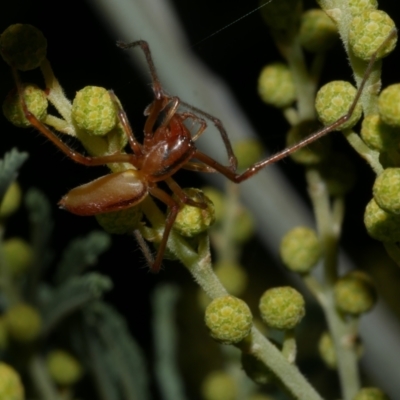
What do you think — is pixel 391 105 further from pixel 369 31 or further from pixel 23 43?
pixel 23 43

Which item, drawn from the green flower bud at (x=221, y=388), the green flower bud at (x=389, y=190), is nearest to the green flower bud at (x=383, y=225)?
the green flower bud at (x=389, y=190)

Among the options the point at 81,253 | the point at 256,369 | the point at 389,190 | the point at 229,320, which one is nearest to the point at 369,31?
the point at 389,190

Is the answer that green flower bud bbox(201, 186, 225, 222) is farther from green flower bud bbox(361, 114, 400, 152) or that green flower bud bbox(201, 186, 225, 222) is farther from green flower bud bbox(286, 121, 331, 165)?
green flower bud bbox(361, 114, 400, 152)

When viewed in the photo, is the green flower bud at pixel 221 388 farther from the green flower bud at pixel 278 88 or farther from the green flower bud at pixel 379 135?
the green flower bud at pixel 379 135

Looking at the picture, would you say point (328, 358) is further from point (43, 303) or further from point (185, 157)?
point (43, 303)

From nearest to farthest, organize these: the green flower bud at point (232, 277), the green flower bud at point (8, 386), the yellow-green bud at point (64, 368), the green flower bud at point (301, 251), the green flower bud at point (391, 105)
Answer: the green flower bud at point (391, 105), the green flower bud at point (8, 386), the green flower bud at point (301, 251), the yellow-green bud at point (64, 368), the green flower bud at point (232, 277)

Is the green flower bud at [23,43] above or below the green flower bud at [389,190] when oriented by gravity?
above
